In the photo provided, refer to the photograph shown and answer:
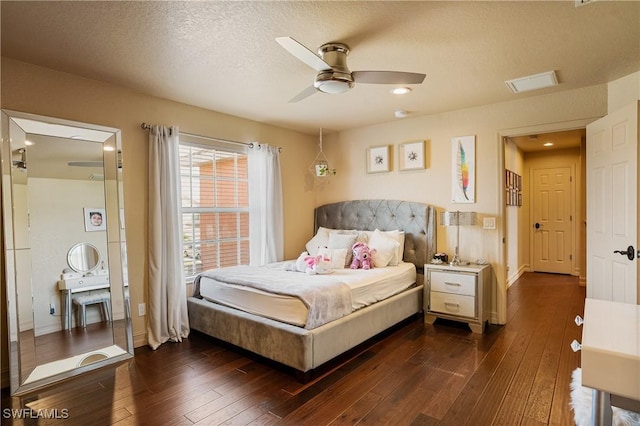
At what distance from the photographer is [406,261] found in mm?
4285

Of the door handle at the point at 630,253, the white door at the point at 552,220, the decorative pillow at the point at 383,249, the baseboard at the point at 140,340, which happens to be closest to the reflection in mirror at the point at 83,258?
the baseboard at the point at 140,340

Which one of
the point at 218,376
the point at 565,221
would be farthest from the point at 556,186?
the point at 218,376

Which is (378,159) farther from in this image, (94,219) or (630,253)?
(94,219)

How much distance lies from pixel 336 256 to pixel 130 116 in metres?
2.54

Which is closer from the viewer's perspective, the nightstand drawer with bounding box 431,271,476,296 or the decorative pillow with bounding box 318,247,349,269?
the nightstand drawer with bounding box 431,271,476,296

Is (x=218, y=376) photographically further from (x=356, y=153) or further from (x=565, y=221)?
(x=565, y=221)

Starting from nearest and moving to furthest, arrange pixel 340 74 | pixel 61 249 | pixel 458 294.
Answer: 1. pixel 340 74
2. pixel 61 249
3. pixel 458 294

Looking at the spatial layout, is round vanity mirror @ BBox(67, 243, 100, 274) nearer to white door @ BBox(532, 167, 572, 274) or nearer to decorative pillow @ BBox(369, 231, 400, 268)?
decorative pillow @ BBox(369, 231, 400, 268)

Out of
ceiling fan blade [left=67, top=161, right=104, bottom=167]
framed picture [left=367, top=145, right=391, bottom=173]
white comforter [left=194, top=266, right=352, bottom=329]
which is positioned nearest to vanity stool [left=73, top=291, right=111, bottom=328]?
white comforter [left=194, top=266, right=352, bottom=329]

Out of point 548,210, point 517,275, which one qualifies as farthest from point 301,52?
point 548,210

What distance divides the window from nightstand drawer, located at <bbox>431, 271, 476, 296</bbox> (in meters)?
2.31

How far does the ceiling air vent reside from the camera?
2932 millimetres

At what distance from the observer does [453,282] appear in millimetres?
3672

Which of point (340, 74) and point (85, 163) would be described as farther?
point (85, 163)
